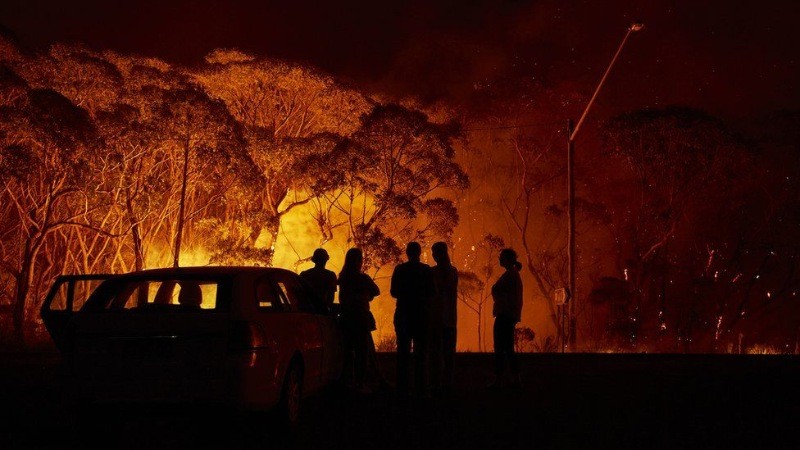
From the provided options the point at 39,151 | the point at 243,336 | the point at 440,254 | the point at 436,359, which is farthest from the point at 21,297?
the point at 243,336

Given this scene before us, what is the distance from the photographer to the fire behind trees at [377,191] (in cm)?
3180

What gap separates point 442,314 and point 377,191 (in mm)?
23980

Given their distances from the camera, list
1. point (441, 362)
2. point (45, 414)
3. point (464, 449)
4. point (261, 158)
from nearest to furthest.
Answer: point (464, 449) < point (45, 414) < point (441, 362) < point (261, 158)

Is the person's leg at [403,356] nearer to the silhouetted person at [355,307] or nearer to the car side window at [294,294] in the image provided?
the silhouetted person at [355,307]

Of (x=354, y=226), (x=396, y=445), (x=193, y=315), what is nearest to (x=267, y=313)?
(x=193, y=315)

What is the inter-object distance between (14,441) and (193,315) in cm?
190

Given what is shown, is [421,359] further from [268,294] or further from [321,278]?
[268,294]

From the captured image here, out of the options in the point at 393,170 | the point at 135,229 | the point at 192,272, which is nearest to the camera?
the point at 192,272

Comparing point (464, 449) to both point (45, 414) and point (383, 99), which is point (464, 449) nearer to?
point (45, 414)

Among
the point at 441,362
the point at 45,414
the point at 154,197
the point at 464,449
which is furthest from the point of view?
Result: the point at 154,197

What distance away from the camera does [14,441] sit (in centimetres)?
953

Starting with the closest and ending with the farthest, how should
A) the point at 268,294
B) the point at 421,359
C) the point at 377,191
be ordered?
1. the point at 268,294
2. the point at 421,359
3. the point at 377,191

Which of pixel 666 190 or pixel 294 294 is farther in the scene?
pixel 666 190

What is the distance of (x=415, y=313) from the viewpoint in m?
12.6
